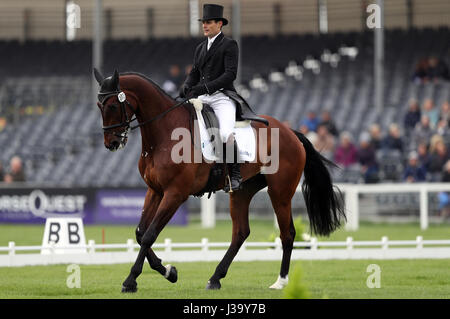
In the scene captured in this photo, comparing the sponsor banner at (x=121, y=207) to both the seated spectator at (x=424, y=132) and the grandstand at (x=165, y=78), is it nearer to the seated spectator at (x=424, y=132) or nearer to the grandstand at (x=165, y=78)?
the grandstand at (x=165, y=78)

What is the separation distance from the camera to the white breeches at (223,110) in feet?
30.8

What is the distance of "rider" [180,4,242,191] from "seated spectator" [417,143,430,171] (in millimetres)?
11657

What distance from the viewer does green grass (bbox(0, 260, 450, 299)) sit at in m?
8.36

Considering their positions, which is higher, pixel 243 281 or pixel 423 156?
pixel 423 156

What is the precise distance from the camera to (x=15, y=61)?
32.2 meters

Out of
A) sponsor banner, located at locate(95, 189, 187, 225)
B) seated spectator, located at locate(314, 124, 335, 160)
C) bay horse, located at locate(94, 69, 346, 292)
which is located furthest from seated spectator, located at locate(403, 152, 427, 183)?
bay horse, located at locate(94, 69, 346, 292)

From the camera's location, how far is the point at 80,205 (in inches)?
830

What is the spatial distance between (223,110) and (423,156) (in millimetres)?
12096

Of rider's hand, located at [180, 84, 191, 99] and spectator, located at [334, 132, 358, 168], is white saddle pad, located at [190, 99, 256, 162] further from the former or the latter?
spectator, located at [334, 132, 358, 168]

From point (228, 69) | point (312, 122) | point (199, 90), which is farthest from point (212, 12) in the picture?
point (312, 122)

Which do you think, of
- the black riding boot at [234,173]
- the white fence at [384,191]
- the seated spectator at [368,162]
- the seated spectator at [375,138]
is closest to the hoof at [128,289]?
the black riding boot at [234,173]

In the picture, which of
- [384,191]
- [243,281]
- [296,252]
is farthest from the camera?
[384,191]

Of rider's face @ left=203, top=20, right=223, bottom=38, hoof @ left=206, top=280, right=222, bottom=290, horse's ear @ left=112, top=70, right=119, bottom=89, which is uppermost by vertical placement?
rider's face @ left=203, top=20, right=223, bottom=38

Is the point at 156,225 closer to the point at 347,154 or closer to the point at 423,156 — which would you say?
the point at 347,154
